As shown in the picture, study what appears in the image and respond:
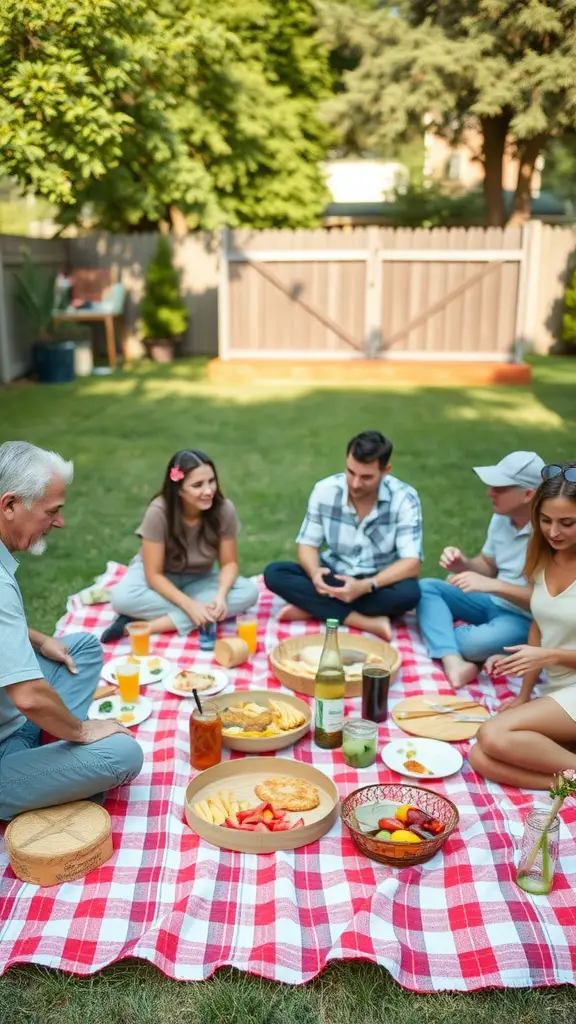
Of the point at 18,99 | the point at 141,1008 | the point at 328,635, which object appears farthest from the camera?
the point at 18,99

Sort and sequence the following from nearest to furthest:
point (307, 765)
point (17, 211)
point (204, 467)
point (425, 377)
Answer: point (307, 765) < point (204, 467) < point (425, 377) < point (17, 211)

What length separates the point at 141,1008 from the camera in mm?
2623

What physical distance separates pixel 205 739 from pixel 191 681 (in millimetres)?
739

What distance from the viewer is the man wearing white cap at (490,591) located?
14.8ft

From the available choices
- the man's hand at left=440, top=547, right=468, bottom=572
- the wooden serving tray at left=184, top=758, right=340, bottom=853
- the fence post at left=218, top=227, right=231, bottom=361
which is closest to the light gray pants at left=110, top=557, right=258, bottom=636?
the man's hand at left=440, top=547, right=468, bottom=572

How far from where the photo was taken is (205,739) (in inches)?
144

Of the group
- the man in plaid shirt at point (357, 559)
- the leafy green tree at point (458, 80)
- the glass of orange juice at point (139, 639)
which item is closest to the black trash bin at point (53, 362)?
the leafy green tree at point (458, 80)

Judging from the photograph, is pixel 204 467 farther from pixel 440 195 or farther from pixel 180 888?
pixel 440 195

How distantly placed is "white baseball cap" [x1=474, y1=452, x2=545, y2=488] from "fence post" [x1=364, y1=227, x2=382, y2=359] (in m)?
10.2

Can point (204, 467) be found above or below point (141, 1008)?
above

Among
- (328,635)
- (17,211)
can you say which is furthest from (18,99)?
(17,211)

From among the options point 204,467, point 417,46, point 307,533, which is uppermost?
point 417,46

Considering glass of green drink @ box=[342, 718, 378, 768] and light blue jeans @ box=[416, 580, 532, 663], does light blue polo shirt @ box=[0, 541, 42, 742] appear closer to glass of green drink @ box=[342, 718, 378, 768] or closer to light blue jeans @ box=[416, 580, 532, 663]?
glass of green drink @ box=[342, 718, 378, 768]

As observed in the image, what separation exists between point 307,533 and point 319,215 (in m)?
16.5
